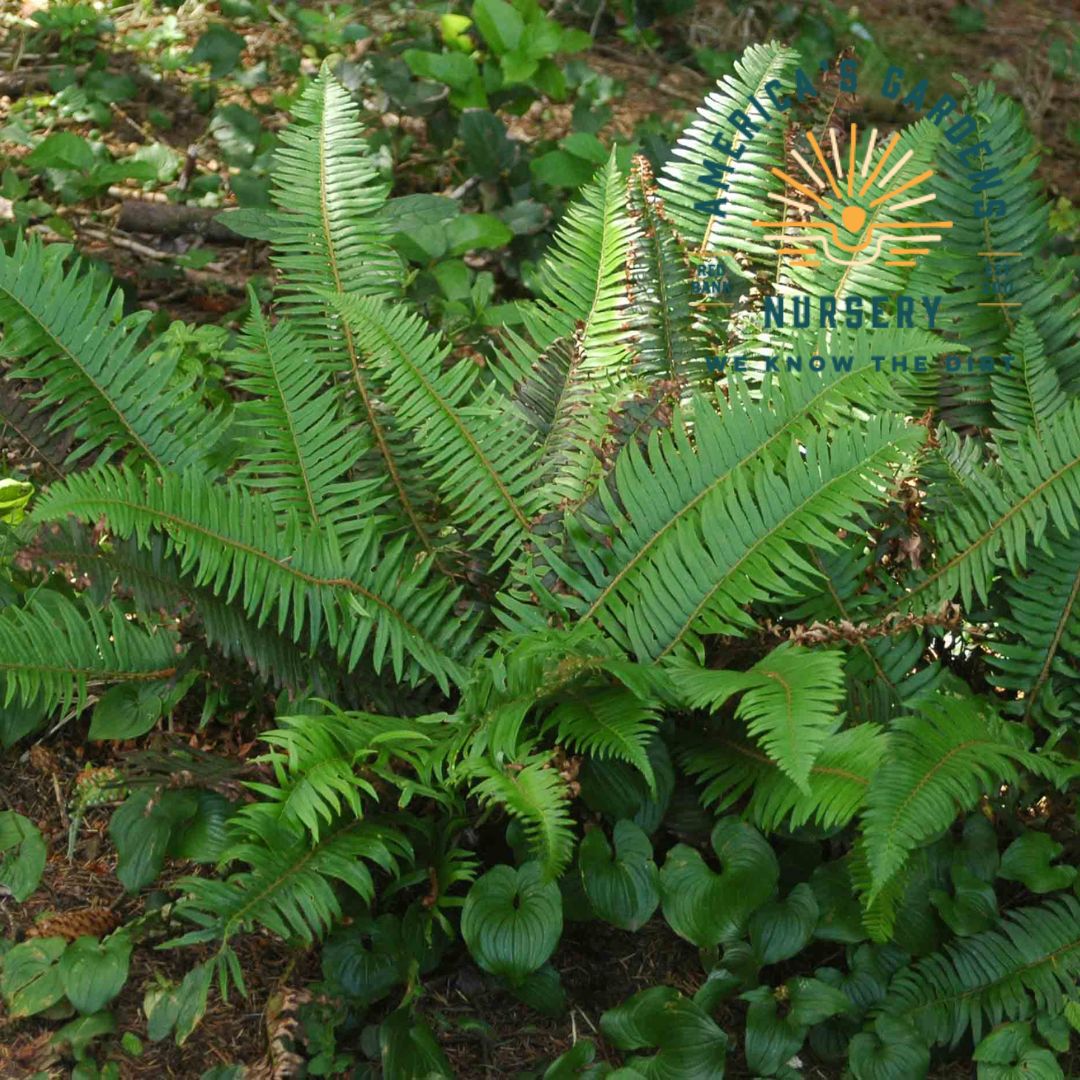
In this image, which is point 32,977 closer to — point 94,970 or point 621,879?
point 94,970

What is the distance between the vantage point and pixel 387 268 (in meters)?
3.34

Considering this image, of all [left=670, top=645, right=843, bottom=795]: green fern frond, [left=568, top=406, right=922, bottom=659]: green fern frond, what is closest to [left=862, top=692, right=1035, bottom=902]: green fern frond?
[left=670, top=645, right=843, bottom=795]: green fern frond

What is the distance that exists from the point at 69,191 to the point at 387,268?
1.78 m

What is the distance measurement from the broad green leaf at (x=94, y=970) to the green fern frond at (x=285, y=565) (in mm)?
702

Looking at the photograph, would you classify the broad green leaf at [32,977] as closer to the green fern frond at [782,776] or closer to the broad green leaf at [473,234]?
the green fern frond at [782,776]

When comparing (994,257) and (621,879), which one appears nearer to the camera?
(621,879)

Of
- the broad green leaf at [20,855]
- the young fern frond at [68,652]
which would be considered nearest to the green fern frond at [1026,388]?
the young fern frond at [68,652]

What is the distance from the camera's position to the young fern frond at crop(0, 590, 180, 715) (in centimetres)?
262

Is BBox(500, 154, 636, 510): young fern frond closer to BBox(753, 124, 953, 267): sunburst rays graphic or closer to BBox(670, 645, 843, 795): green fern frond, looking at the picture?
BBox(753, 124, 953, 267): sunburst rays graphic

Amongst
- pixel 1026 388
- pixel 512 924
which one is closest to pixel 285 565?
pixel 512 924

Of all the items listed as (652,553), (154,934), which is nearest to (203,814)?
(154,934)

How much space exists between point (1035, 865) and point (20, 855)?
7.08 feet

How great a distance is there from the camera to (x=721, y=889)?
2594 mm

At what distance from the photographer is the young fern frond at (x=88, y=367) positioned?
9.51ft
